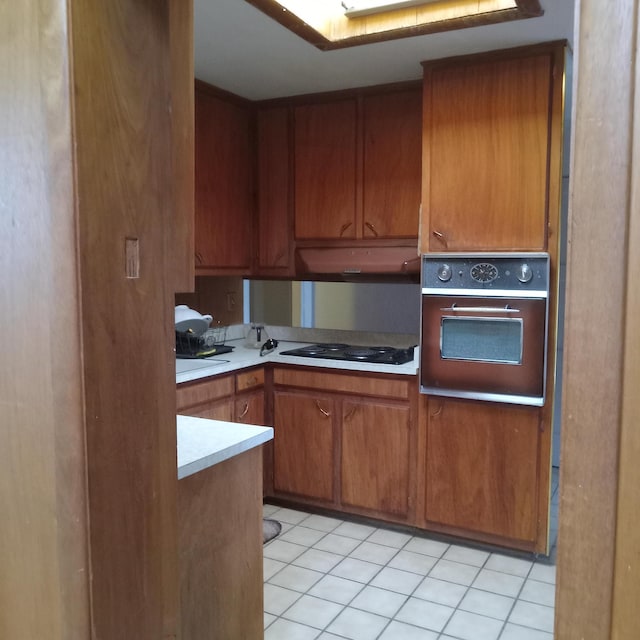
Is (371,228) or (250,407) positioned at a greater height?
(371,228)

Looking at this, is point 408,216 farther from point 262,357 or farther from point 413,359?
point 262,357

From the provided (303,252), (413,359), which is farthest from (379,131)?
(413,359)

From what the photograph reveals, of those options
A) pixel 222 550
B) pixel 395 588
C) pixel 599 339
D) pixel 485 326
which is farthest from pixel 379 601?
pixel 599 339

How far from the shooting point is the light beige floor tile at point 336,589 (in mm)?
2496

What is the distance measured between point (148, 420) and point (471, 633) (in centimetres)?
169

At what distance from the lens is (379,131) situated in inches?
128

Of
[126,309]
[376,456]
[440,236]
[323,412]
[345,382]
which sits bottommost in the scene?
[376,456]

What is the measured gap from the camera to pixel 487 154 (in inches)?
109

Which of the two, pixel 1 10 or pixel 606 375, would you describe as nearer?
pixel 606 375

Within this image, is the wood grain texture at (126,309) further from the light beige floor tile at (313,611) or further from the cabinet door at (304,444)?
the cabinet door at (304,444)

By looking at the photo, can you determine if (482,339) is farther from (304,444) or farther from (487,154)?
(304,444)

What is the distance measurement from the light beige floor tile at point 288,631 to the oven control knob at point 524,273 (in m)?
1.65

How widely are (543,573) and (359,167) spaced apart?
7.12 feet

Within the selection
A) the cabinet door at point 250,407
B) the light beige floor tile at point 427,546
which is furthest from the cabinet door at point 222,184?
the light beige floor tile at point 427,546
